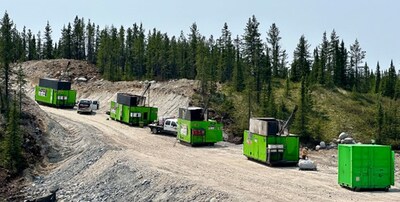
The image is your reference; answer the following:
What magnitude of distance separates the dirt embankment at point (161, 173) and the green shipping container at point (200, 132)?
0.92m

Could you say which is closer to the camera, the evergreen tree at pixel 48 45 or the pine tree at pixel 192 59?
the pine tree at pixel 192 59

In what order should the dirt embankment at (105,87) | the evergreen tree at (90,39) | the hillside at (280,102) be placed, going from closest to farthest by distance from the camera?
the hillside at (280,102), the dirt embankment at (105,87), the evergreen tree at (90,39)

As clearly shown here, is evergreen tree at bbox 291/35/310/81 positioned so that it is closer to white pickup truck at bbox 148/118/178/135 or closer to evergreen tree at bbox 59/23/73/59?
white pickup truck at bbox 148/118/178/135

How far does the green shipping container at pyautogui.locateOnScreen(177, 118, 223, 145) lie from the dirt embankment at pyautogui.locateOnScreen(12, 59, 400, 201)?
3.02 ft

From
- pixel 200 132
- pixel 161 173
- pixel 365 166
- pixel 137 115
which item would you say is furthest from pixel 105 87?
pixel 365 166

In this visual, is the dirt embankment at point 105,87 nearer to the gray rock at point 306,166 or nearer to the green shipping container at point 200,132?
the green shipping container at point 200,132

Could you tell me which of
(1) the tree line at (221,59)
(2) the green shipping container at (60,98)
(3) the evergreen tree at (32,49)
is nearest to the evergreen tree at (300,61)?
(1) the tree line at (221,59)

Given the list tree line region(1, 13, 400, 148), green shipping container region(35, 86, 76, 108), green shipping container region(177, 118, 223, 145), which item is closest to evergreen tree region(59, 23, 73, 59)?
tree line region(1, 13, 400, 148)

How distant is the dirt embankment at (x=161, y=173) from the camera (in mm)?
26438

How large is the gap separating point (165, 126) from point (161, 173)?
22.7 metres

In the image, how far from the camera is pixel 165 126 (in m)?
53.7

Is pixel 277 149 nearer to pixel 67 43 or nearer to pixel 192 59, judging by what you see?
pixel 192 59

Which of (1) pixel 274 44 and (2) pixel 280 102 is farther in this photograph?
(1) pixel 274 44

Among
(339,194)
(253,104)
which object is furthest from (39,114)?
(339,194)
